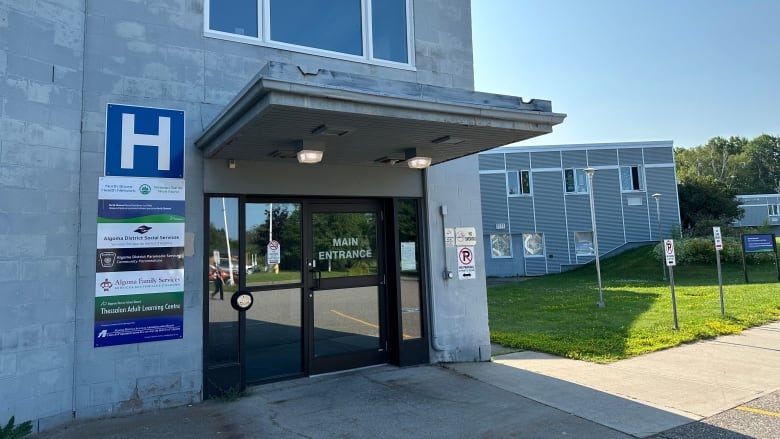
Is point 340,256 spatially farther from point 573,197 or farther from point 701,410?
point 573,197

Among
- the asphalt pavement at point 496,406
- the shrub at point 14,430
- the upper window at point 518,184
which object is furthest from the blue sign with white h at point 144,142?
the upper window at point 518,184

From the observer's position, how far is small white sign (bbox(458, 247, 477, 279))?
22.5 feet

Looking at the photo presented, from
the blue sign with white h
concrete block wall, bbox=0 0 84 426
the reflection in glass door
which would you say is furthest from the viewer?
the reflection in glass door

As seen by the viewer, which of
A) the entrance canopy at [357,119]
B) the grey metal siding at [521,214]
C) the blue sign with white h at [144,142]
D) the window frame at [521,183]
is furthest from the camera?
the window frame at [521,183]

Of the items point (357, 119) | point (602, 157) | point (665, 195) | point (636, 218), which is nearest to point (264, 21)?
point (357, 119)

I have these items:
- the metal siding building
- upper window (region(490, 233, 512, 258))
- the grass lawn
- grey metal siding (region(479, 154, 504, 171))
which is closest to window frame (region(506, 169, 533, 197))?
grey metal siding (region(479, 154, 504, 171))

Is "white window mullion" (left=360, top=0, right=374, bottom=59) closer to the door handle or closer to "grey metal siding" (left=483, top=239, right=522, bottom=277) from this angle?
the door handle

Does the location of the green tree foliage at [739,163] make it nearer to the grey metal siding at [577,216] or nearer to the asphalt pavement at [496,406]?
the grey metal siding at [577,216]

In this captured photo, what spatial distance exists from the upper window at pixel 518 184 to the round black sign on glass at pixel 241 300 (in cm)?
2500

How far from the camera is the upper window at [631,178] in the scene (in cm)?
2809

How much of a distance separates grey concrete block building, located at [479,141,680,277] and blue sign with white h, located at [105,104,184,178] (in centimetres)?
2470

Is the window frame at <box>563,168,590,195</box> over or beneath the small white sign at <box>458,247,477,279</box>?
over

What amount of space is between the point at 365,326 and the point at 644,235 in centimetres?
2666

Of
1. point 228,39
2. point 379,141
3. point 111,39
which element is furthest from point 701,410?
point 111,39
